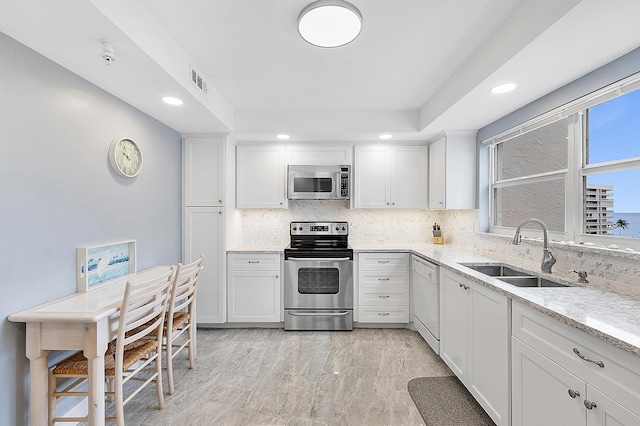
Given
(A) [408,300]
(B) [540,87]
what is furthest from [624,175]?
(A) [408,300]

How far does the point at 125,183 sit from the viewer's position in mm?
2303

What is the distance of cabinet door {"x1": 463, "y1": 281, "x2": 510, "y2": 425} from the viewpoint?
1.63 meters

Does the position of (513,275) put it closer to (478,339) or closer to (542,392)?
(478,339)

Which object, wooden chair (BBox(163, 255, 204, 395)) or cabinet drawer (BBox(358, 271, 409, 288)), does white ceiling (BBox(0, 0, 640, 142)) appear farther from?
cabinet drawer (BBox(358, 271, 409, 288))

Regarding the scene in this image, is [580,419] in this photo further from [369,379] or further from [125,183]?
[125,183]

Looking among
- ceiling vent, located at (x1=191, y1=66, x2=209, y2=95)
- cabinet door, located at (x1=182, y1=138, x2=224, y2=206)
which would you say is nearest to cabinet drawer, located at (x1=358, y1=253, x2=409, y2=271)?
cabinet door, located at (x1=182, y1=138, x2=224, y2=206)

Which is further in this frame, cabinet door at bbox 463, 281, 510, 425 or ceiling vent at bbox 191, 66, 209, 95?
ceiling vent at bbox 191, 66, 209, 95

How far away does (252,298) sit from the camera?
3322 mm

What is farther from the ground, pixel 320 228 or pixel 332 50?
pixel 332 50

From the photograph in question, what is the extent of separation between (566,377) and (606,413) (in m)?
0.17

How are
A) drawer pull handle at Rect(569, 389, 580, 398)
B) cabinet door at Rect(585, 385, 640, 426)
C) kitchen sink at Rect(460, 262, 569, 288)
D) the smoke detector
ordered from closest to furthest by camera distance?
cabinet door at Rect(585, 385, 640, 426)
drawer pull handle at Rect(569, 389, 580, 398)
the smoke detector
kitchen sink at Rect(460, 262, 569, 288)

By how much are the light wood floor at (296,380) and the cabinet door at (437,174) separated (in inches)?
60.1

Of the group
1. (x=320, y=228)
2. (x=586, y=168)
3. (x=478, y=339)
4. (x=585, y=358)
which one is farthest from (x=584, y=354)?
(x=320, y=228)

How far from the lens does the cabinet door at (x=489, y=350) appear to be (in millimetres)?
1626
